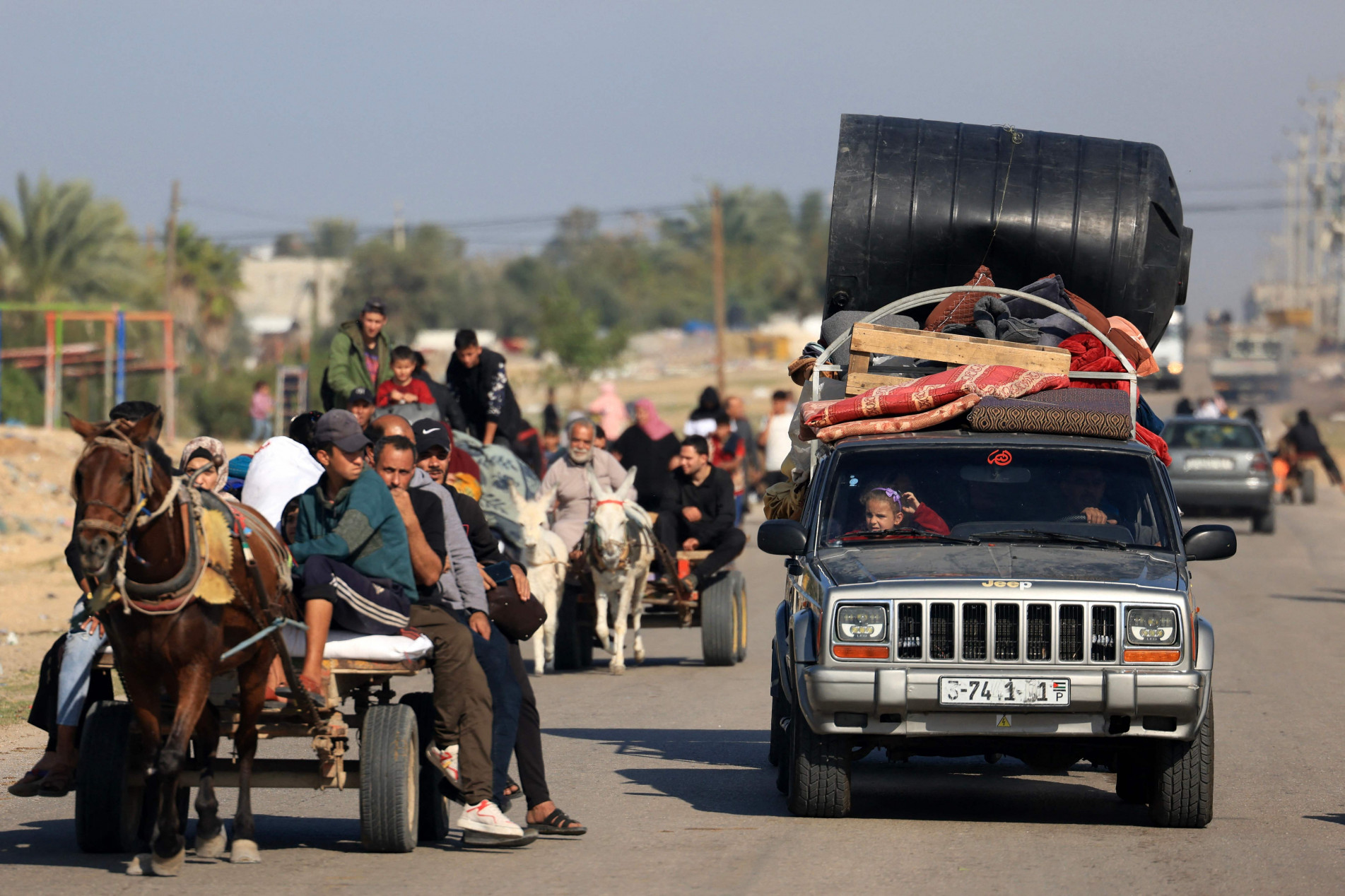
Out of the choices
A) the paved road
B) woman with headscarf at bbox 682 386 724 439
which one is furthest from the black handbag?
woman with headscarf at bbox 682 386 724 439

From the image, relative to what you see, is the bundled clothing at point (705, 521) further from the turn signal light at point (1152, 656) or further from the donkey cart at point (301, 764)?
the donkey cart at point (301, 764)

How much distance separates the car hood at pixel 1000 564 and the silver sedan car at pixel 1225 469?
20942mm

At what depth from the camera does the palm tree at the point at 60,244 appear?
56062 mm

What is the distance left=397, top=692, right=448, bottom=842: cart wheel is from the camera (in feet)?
26.6

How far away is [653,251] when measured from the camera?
14612 cm

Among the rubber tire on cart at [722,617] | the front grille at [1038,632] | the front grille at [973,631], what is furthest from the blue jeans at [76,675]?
the rubber tire on cart at [722,617]

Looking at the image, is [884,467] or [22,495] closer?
[884,467]

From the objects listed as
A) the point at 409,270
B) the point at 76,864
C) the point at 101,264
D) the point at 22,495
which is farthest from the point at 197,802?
the point at 409,270

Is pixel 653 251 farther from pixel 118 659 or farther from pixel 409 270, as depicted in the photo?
pixel 118 659

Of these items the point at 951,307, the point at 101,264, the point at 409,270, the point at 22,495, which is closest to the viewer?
the point at 951,307

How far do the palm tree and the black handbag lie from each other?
50961 mm

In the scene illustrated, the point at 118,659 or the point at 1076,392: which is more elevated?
the point at 1076,392

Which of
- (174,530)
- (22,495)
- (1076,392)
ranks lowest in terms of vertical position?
(22,495)

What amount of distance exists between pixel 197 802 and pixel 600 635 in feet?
25.7
